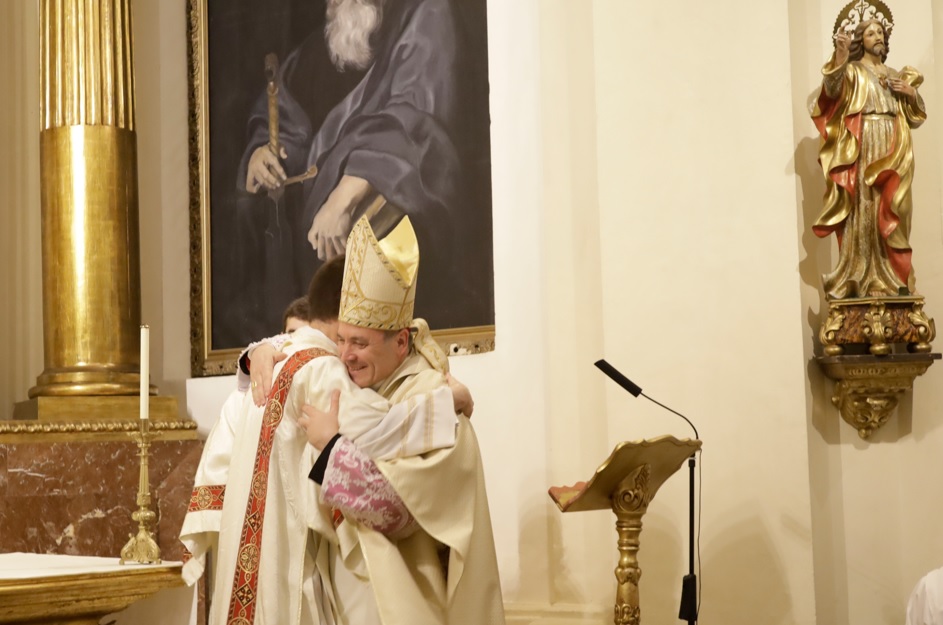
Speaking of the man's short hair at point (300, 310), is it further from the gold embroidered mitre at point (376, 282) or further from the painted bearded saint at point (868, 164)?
the painted bearded saint at point (868, 164)

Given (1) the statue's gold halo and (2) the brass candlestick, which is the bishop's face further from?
(2) the brass candlestick

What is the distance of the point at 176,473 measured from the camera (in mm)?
6188

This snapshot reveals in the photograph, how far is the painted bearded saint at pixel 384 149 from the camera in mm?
5898

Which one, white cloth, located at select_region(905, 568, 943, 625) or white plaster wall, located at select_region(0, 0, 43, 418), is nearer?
white cloth, located at select_region(905, 568, 943, 625)

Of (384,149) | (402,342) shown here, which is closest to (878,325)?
(402,342)

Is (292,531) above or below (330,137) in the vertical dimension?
below

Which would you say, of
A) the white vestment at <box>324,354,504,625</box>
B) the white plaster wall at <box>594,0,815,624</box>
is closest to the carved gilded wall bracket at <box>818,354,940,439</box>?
the white plaster wall at <box>594,0,815,624</box>

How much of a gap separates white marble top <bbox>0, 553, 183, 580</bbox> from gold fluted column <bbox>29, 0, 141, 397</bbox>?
7.84 feet

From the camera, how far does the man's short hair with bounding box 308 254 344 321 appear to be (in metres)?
3.55

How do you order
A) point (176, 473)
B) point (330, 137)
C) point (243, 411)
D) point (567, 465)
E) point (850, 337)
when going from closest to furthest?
point (243, 411), point (850, 337), point (567, 465), point (176, 473), point (330, 137)

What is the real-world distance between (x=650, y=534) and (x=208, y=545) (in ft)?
6.36

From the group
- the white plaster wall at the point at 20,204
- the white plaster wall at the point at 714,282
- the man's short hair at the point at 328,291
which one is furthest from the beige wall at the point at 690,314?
the white plaster wall at the point at 20,204

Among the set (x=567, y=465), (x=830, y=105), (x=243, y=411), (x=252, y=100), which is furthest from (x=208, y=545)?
(x=252, y=100)

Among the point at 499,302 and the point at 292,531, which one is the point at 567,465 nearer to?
the point at 499,302
